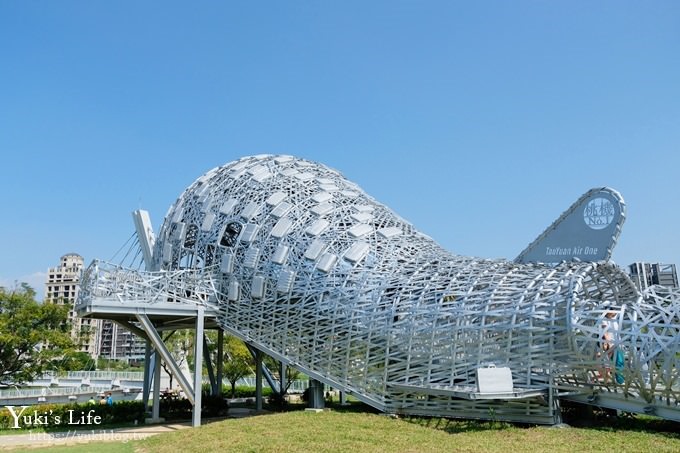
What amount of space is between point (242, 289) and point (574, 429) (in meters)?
14.8

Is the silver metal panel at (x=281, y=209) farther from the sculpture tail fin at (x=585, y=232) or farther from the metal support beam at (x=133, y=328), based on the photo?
the sculpture tail fin at (x=585, y=232)

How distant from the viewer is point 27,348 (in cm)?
3656

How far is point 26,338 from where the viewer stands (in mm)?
35969

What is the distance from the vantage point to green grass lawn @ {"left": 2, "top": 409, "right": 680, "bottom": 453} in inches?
628

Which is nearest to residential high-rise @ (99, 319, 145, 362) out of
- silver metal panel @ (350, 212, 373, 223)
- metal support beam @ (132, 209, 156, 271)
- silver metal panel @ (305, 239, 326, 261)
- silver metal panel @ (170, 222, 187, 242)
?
metal support beam @ (132, 209, 156, 271)

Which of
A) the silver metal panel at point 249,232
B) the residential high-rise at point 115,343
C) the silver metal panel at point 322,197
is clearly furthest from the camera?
the residential high-rise at point 115,343

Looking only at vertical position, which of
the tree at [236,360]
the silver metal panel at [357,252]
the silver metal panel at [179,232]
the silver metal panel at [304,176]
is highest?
the silver metal panel at [304,176]

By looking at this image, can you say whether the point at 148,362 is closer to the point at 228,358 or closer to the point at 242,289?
the point at 242,289

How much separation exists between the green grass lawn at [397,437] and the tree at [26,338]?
717 inches

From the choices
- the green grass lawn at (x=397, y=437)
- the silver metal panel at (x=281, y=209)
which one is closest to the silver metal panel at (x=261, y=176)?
the silver metal panel at (x=281, y=209)

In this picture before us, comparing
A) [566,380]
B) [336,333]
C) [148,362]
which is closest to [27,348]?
[148,362]

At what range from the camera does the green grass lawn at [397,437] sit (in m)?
15.9

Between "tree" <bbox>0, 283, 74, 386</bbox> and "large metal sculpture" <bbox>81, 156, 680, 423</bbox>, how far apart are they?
32.8 feet

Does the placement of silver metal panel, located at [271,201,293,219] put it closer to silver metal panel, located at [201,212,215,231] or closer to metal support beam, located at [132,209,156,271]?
silver metal panel, located at [201,212,215,231]
